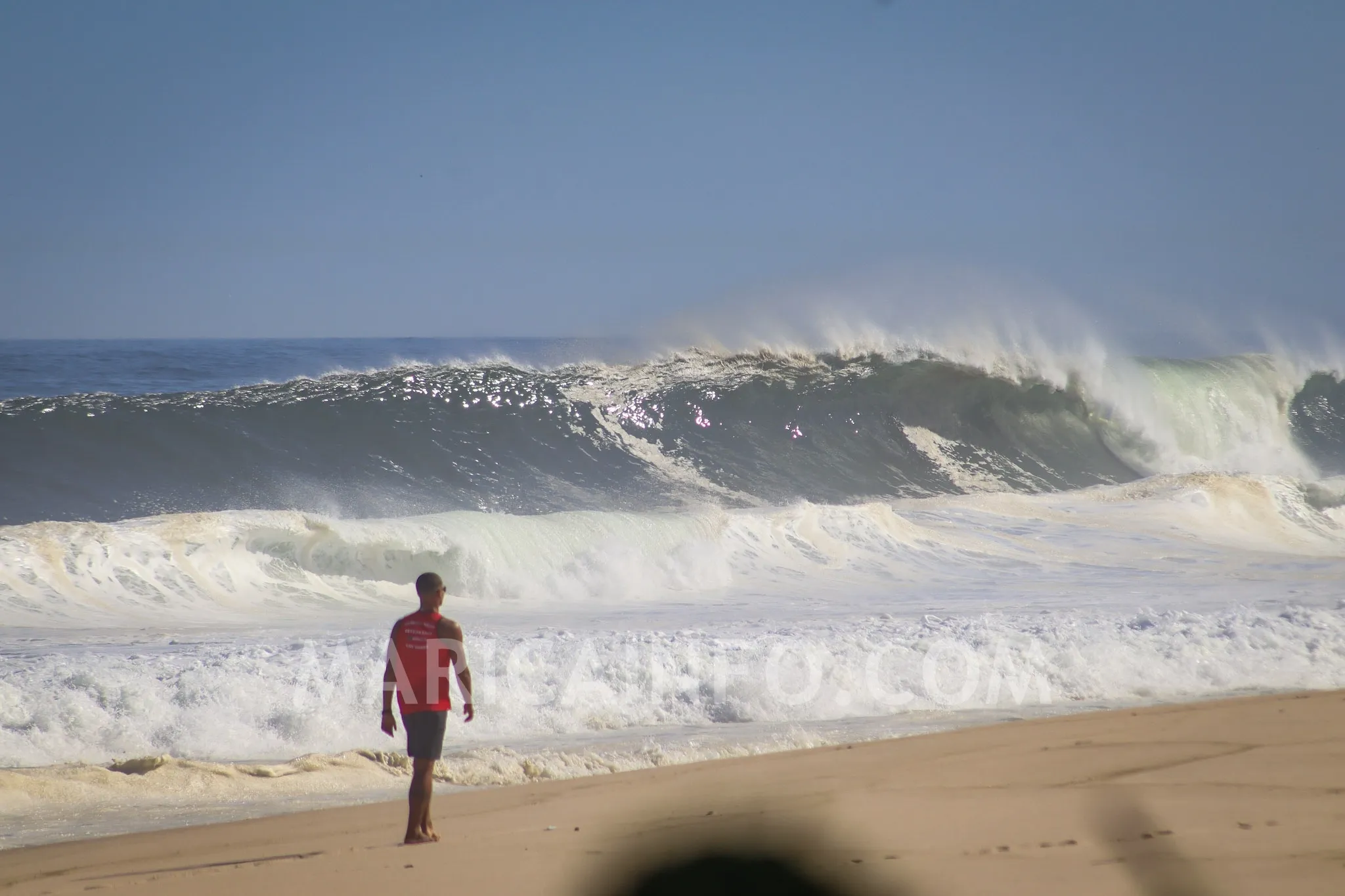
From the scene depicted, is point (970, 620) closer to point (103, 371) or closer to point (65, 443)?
point (65, 443)

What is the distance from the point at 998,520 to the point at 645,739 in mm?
7855

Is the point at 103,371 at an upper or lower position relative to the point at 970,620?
upper

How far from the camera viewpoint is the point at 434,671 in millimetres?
4047

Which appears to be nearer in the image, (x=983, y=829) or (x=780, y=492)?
(x=983, y=829)

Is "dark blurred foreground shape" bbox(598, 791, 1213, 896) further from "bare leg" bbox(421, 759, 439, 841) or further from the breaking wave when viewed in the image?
the breaking wave

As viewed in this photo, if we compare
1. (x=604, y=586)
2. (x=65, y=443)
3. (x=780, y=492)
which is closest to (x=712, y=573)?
(x=604, y=586)

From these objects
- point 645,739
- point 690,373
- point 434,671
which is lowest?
point 645,739

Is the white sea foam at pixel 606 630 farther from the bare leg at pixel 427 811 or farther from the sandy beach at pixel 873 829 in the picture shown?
the bare leg at pixel 427 811

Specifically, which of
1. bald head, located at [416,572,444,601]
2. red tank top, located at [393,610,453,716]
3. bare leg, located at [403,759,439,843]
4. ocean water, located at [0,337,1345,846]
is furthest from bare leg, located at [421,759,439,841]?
ocean water, located at [0,337,1345,846]

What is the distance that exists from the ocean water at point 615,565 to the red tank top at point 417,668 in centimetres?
121

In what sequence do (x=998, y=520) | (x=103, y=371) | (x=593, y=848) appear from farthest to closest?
(x=103, y=371) < (x=998, y=520) < (x=593, y=848)

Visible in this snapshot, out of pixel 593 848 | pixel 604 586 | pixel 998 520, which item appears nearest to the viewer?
pixel 593 848

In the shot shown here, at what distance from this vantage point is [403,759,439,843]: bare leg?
155 inches

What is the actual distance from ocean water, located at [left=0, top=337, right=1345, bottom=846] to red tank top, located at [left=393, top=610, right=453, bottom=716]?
3.96ft
